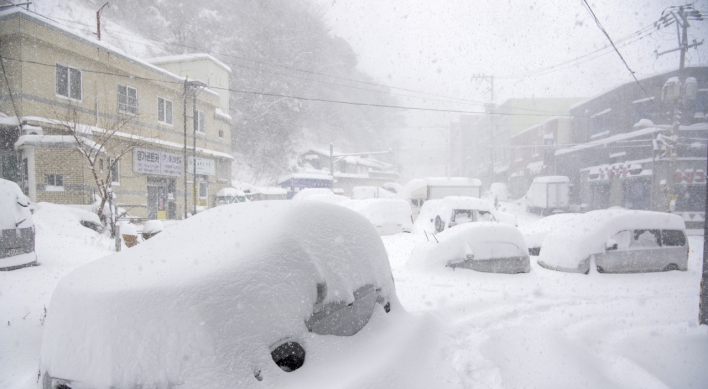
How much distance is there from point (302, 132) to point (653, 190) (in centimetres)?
4204

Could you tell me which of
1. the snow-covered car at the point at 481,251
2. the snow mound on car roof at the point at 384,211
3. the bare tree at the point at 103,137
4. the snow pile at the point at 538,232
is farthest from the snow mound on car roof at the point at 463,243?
the bare tree at the point at 103,137

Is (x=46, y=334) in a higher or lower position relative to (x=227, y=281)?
lower

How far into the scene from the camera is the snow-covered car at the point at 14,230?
19.4 ft

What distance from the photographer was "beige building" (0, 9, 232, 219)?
539 inches

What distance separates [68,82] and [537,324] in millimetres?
19557

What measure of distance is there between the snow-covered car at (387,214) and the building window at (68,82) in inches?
530

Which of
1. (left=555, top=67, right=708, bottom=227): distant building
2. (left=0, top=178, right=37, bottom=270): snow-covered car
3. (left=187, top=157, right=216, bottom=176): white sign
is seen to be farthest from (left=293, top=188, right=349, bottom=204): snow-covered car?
(left=555, top=67, right=708, bottom=227): distant building

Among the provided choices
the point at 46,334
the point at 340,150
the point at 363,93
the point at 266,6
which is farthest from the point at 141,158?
the point at 363,93

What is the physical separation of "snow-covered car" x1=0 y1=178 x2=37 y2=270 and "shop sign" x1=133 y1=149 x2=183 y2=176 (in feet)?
43.1

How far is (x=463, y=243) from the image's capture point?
7281 millimetres

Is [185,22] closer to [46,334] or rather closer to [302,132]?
[302,132]

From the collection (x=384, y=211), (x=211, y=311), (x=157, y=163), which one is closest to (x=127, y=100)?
(x=157, y=163)

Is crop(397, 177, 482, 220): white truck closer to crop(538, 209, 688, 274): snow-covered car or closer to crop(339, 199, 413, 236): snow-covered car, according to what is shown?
crop(339, 199, 413, 236): snow-covered car

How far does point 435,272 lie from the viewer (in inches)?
280
